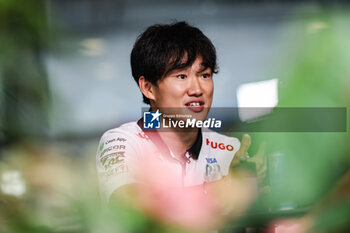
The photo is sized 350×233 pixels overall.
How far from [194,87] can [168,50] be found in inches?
3.7

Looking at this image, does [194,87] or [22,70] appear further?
[194,87]

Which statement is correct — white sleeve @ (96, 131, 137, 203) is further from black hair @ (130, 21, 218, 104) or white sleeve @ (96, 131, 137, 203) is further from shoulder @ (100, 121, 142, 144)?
black hair @ (130, 21, 218, 104)

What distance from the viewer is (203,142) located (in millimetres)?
617

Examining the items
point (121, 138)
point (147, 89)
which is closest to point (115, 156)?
point (121, 138)

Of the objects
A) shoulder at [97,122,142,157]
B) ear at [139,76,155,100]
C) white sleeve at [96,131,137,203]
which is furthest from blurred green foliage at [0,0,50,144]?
ear at [139,76,155,100]

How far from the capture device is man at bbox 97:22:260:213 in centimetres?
52

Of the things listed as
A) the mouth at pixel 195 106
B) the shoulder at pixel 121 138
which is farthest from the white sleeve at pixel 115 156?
the mouth at pixel 195 106

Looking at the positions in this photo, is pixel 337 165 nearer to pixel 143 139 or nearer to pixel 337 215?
pixel 337 215

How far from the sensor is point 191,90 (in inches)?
21.3

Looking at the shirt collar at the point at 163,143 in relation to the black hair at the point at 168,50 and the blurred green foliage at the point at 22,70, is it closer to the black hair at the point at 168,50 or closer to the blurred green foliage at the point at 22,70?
the black hair at the point at 168,50

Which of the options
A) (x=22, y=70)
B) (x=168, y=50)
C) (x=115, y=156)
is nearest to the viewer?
(x=22, y=70)

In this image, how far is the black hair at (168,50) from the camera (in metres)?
0.55

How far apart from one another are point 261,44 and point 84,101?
1.00 ft

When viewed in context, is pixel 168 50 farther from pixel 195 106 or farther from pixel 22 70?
pixel 22 70
